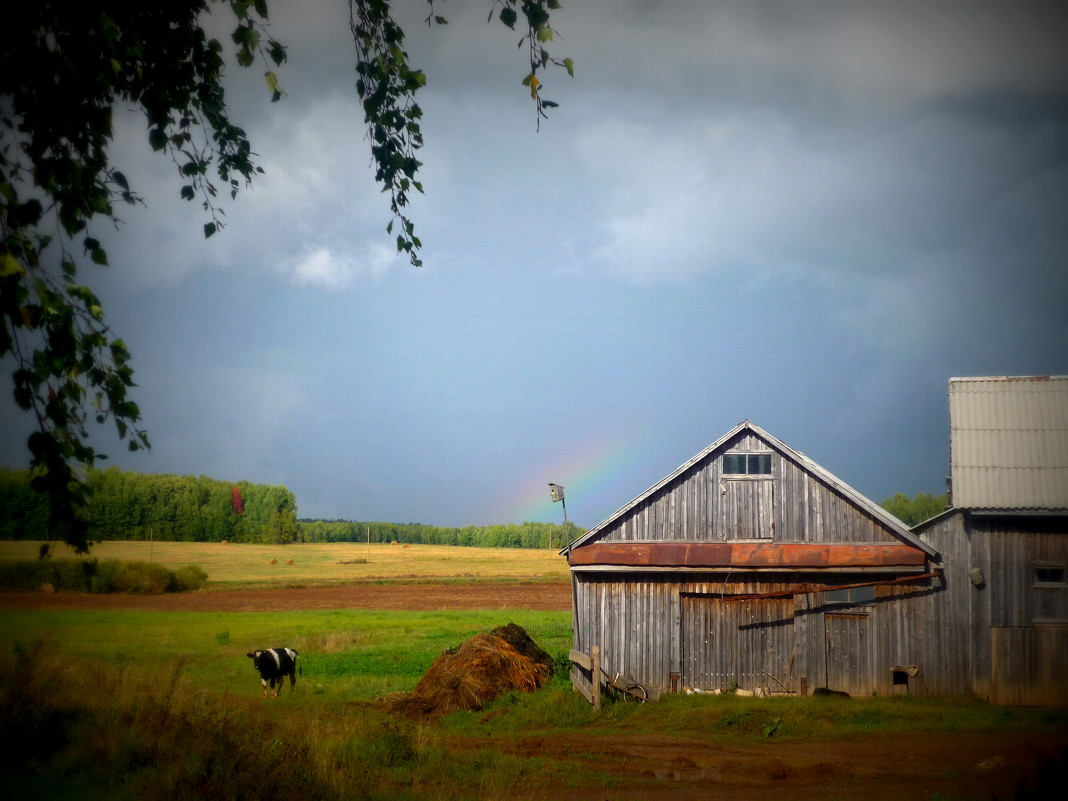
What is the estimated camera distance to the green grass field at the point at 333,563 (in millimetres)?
74750

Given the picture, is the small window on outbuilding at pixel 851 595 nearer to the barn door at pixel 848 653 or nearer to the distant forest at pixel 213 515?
the barn door at pixel 848 653

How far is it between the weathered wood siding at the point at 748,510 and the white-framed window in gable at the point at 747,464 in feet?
0.38

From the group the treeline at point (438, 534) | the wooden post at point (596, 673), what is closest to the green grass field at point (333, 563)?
the treeline at point (438, 534)

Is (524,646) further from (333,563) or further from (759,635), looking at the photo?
(333,563)

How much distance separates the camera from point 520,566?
305 ft

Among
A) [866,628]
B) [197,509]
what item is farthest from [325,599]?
[197,509]

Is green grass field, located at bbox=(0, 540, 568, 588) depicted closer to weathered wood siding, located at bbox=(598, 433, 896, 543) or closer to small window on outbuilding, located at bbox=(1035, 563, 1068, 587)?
weathered wood siding, located at bbox=(598, 433, 896, 543)

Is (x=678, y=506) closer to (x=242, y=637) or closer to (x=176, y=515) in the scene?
(x=242, y=637)

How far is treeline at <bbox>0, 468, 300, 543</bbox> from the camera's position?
115 meters

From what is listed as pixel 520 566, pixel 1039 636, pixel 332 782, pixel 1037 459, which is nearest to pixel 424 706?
pixel 332 782

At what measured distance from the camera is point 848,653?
21125 millimetres

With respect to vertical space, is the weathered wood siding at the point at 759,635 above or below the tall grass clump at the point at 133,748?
below

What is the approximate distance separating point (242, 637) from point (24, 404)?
110ft

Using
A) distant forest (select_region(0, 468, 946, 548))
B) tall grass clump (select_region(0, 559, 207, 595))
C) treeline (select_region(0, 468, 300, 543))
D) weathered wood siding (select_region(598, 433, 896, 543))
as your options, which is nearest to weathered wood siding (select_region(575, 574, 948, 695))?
weathered wood siding (select_region(598, 433, 896, 543))
